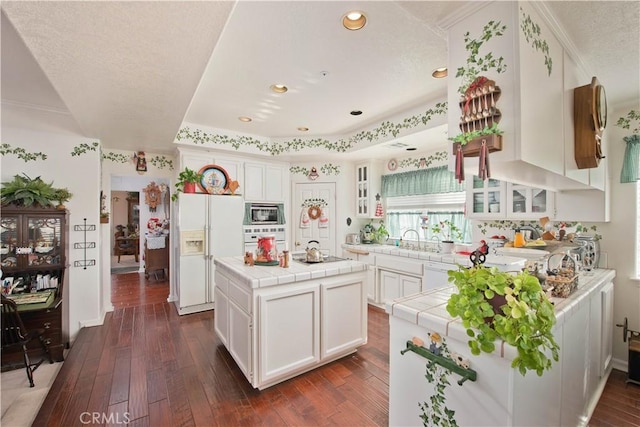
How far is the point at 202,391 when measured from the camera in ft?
7.19

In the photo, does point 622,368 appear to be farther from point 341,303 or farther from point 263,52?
point 263,52

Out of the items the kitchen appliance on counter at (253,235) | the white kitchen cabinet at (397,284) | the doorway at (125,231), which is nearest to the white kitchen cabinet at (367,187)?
the white kitchen cabinet at (397,284)

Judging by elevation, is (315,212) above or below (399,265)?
above

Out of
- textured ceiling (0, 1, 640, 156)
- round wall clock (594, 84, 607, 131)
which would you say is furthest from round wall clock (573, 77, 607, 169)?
textured ceiling (0, 1, 640, 156)

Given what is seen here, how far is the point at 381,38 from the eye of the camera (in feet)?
6.56

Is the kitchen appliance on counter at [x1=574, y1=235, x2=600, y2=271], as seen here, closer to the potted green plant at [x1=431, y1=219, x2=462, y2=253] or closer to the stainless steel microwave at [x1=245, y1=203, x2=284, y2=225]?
the potted green plant at [x1=431, y1=219, x2=462, y2=253]

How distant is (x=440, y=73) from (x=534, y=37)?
4.16 ft

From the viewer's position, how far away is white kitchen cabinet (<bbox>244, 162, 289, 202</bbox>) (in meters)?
4.51

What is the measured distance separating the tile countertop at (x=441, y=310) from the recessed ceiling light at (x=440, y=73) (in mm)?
1875

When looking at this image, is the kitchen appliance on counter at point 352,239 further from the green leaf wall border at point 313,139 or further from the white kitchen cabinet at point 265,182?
the green leaf wall border at point 313,139

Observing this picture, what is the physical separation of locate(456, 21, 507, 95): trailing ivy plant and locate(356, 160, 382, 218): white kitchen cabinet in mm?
3339

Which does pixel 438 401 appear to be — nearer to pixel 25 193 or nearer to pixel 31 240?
pixel 31 240

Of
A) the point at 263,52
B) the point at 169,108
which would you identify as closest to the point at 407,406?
the point at 263,52

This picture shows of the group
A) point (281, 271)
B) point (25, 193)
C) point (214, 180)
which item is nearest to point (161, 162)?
point (214, 180)
